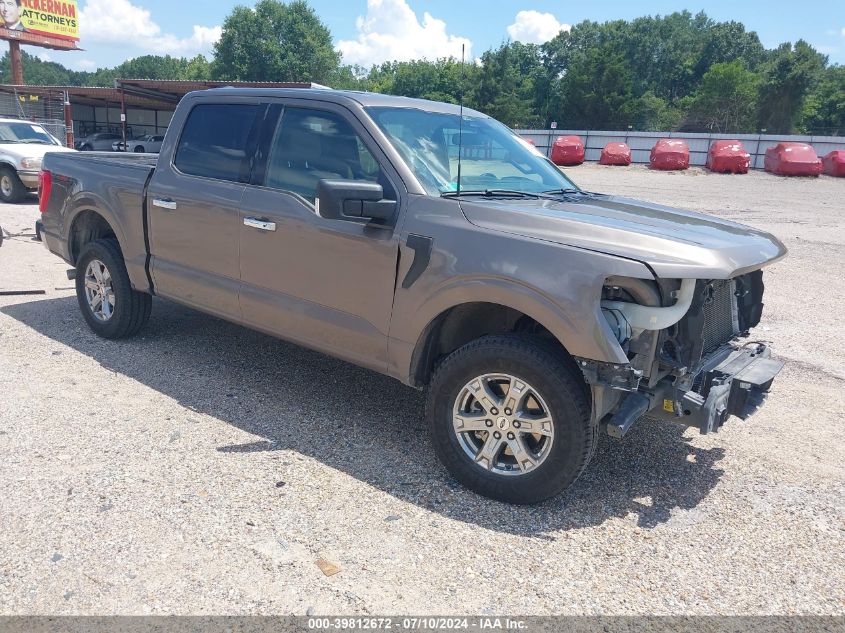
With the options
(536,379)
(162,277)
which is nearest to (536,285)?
(536,379)

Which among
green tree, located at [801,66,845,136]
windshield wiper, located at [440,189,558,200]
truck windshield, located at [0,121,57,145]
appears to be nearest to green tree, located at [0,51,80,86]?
green tree, located at [801,66,845,136]

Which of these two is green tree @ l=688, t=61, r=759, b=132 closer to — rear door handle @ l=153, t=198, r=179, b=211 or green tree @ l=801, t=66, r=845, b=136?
green tree @ l=801, t=66, r=845, b=136

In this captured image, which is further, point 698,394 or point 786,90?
point 786,90

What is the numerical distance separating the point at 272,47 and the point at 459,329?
283ft

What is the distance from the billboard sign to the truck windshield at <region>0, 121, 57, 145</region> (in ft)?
159

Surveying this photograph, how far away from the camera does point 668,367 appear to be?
10.6ft

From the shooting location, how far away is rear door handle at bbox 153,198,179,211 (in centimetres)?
493

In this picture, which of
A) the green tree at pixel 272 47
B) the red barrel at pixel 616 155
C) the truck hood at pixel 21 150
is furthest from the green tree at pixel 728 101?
the truck hood at pixel 21 150

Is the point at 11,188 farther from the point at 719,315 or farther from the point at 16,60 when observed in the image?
the point at 16,60

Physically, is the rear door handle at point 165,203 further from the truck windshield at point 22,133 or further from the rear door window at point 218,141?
the truck windshield at point 22,133

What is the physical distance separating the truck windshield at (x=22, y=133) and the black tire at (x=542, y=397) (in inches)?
604

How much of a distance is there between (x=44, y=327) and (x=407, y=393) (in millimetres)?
3497

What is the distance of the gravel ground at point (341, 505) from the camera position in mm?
2820

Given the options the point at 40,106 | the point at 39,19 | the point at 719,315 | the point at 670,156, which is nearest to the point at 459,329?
the point at 719,315
